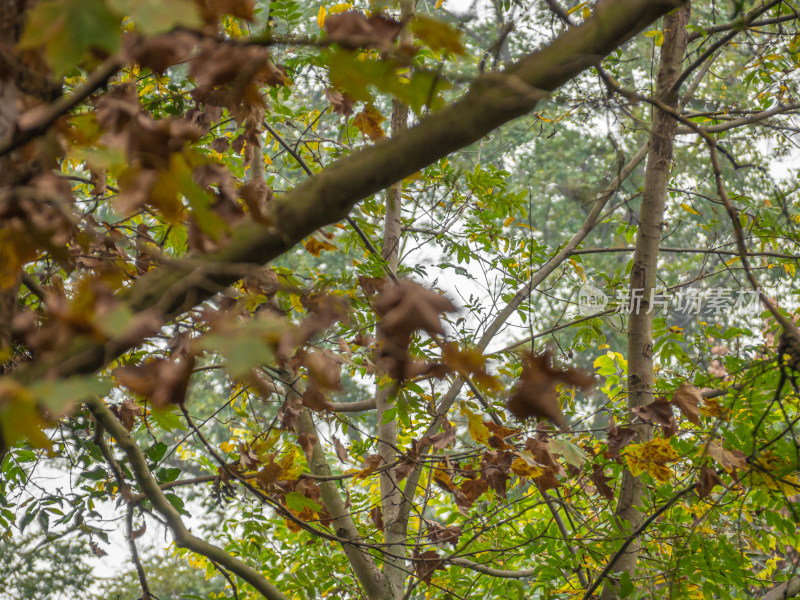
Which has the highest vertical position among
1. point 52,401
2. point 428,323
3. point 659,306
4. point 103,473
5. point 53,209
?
point 659,306

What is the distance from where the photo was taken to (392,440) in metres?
2.62

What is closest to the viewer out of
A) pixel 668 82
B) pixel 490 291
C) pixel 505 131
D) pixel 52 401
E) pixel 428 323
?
pixel 52 401

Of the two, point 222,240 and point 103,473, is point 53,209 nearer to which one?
point 222,240

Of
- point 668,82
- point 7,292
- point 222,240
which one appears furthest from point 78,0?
point 668,82

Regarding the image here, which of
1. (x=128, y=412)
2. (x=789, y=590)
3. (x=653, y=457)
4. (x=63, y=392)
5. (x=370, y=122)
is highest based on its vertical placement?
(x=370, y=122)

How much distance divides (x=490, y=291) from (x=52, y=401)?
2.46 metres

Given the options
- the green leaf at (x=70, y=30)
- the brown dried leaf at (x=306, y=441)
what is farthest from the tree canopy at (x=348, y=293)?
the brown dried leaf at (x=306, y=441)

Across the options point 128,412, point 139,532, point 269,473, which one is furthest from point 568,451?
point 128,412

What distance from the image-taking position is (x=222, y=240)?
89 centimetres

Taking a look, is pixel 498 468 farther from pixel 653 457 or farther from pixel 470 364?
pixel 470 364

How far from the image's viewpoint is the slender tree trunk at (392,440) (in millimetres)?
2467

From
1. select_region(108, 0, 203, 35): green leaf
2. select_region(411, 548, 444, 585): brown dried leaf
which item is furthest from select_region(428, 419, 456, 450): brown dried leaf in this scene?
select_region(108, 0, 203, 35): green leaf

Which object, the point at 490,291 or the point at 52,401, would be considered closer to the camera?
the point at 52,401

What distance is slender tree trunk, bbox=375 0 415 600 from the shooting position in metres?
2.47
